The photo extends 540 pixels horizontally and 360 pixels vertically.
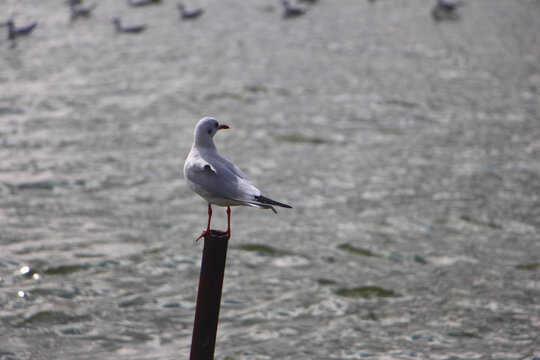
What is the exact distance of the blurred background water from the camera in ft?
32.1

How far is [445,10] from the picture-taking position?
33.9 m

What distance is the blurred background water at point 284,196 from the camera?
9789mm

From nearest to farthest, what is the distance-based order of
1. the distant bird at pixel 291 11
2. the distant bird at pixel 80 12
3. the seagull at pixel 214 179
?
the seagull at pixel 214 179 → the distant bird at pixel 80 12 → the distant bird at pixel 291 11

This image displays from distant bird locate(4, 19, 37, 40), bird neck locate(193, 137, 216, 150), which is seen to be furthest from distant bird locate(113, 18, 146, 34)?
bird neck locate(193, 137, 216, 150)

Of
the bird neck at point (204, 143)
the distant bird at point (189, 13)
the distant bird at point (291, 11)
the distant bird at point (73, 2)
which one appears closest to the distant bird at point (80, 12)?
the distant bird at point (73, 2)

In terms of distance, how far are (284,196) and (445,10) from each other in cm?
2250

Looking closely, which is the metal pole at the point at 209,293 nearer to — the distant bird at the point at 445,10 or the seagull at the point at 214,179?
the seagull at the point at 214,179

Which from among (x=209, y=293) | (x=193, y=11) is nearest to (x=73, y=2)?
(x=193, y=11)

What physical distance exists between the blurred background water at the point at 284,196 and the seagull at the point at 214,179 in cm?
408

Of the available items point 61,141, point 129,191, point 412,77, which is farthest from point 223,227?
point 412,77

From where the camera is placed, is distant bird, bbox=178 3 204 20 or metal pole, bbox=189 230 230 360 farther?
distant bird, bbox=178 3 204 20

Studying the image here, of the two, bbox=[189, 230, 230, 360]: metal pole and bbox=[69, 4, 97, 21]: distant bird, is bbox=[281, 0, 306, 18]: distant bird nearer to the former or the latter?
bbox=[69, 4, 97, 21]: distant bird

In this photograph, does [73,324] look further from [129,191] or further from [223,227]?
[129,191]

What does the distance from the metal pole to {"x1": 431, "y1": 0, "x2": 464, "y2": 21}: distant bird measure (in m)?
29.2
